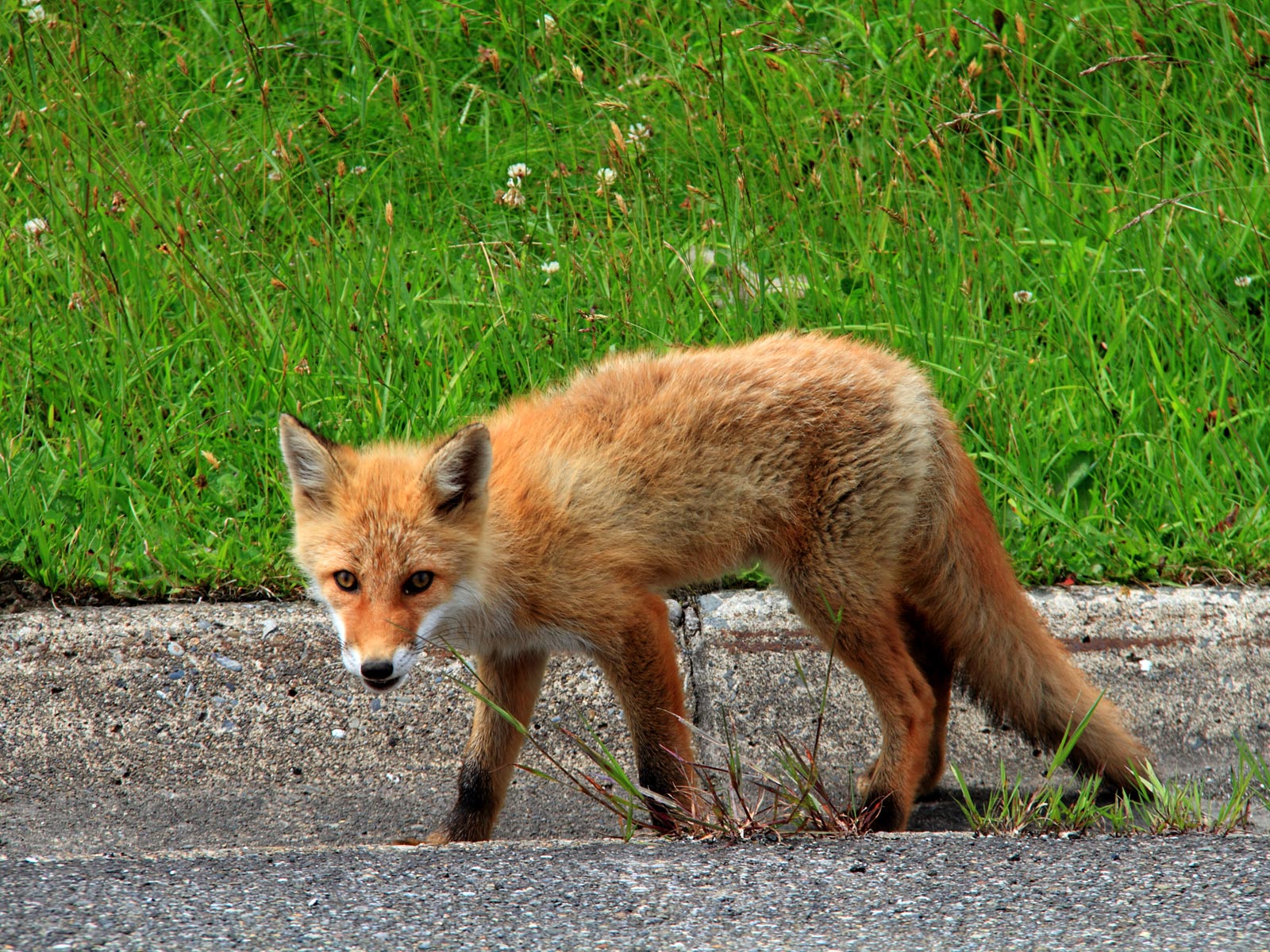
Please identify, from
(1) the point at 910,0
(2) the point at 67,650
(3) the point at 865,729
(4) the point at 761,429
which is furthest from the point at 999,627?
(1) the point at 910,0

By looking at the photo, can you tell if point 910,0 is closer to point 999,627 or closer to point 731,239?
point 731,239

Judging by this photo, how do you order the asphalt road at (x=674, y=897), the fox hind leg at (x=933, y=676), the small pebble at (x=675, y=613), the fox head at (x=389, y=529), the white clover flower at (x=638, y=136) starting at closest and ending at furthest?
the asphalt road at (x=674, y=897) → the fox head at (x=389, y=529) → the fox hind leg at (x=933, y=676) → the small pebble at (x=675, y=613) → the white clover flower at (x=638, y=136)

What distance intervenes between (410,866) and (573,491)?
137 cm

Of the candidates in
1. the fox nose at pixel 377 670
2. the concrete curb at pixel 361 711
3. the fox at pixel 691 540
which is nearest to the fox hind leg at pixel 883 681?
the fox at pixel 691 540

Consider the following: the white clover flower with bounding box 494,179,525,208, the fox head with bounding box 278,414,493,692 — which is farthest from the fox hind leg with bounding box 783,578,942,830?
the white clover flower with bounding box 494,179,525,208

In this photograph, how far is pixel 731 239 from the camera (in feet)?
16.7

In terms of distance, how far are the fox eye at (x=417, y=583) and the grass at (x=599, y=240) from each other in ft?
3.16

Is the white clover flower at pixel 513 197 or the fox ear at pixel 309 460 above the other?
the white clover flower at pixel 513 197

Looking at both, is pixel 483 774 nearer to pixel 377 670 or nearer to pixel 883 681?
pixel 377 670

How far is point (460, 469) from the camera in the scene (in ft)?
11.5

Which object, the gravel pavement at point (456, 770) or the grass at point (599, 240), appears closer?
the gravel pavement at point (456, 770)

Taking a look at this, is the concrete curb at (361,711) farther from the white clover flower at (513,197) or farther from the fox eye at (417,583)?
the white clover flower at (513,197)

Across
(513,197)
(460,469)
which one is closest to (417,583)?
(460,469)

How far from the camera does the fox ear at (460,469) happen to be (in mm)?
3426
